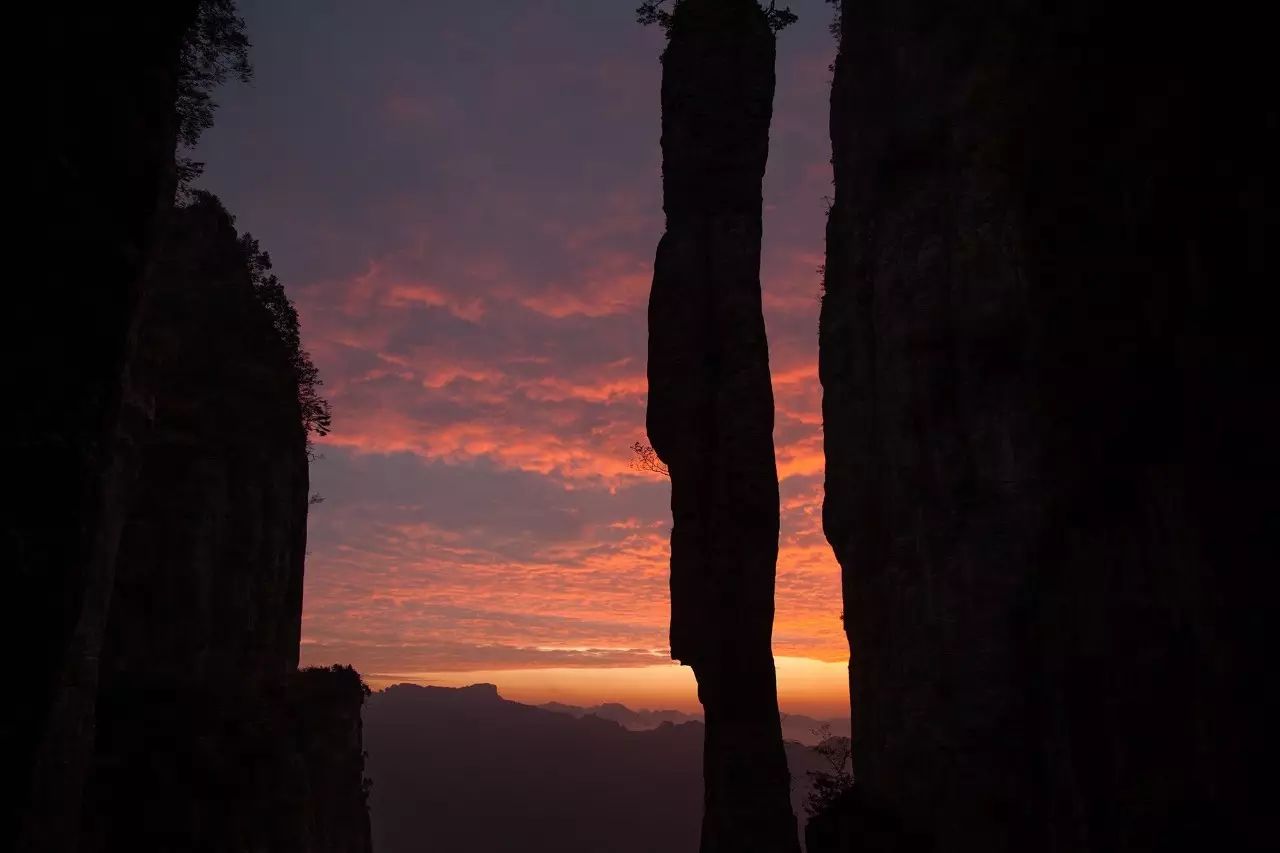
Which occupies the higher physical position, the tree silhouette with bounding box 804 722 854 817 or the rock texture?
the rock texture

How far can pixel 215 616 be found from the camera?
31.2 m

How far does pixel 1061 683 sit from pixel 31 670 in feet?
56.8

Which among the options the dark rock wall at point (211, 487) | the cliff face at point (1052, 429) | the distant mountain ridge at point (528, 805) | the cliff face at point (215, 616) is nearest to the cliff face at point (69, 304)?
the cliff face at point (1052, 429)

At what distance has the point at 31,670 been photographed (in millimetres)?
3781

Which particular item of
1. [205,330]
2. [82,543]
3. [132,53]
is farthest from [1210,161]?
[205,330]

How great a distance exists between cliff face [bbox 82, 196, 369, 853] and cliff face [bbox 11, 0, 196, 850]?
15.4 metres

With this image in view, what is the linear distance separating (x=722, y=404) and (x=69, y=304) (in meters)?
27.3

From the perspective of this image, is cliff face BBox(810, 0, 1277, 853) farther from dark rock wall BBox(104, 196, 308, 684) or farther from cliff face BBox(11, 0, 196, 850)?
dark rock wall BBox(104, 196, 308, 684)

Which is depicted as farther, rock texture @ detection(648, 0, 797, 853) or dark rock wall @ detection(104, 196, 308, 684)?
dark rock wall @ detection(104, 196, 308, 684)

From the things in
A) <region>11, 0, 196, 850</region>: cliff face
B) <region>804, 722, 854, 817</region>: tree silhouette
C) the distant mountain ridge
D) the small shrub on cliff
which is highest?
the small shrub on cliff

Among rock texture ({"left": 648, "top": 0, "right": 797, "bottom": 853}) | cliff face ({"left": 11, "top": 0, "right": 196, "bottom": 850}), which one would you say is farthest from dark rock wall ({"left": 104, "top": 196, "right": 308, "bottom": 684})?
cliff face ({"left": 11, "top": 0, "right": 196, "bottom": 850})

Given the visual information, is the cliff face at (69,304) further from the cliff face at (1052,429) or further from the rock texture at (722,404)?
the rock texture at (722,404)

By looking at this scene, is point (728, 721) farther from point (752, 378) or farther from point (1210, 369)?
point (1210, 369)

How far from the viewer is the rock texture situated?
2764 cm
